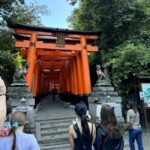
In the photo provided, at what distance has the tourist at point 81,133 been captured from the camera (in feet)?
10.3

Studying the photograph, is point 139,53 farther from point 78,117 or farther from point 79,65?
point 78,117

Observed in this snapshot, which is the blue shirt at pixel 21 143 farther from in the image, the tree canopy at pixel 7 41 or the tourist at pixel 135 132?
the tree canopy at pixel 7 41

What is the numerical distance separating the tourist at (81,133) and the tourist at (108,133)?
141 mm

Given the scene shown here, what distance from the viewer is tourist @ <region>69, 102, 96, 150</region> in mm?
3152

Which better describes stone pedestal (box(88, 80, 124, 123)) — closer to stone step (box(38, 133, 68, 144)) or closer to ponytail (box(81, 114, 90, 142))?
stone step (box(38, 133, 68, 144))

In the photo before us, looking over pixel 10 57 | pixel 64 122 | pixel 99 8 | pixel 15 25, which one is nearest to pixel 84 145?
pixel 64 122

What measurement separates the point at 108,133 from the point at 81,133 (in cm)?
39

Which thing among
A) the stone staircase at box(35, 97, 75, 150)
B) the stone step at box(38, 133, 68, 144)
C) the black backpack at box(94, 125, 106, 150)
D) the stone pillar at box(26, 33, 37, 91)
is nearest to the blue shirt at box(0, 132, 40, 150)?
the black backpack at box(94, 125, 106, 150)

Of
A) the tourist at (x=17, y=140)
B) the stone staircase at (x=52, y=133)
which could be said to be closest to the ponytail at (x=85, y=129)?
the tourist at (x=17, y=140)

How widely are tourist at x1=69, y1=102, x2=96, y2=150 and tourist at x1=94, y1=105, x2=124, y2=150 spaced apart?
0.14m

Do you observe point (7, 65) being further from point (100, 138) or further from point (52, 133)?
Result: point (100, 138)

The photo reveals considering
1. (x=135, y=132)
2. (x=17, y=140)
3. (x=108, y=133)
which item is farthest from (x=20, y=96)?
(x=17, y=140)

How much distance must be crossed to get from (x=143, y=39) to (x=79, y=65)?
429 cm

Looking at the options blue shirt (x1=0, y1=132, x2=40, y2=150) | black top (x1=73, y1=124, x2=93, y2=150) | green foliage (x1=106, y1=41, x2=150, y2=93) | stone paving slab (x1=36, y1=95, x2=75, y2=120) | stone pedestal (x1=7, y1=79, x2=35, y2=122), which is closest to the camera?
blue shirt (x1=0, y1=132, x2=40, y2=150)
